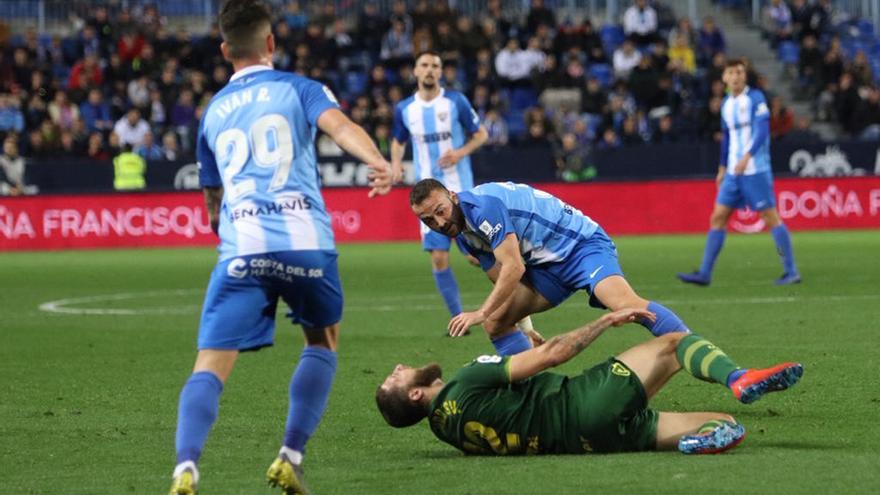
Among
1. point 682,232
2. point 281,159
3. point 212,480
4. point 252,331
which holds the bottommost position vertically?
point 682,232

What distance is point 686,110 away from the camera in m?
30.5

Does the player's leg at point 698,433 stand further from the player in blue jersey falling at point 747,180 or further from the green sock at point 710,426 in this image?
the player in blue jersey falling at point 747,180

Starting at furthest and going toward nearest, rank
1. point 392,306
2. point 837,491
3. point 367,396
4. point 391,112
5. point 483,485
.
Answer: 1. point 391,112
2. point 392,306
3. point 367,396
4. point 483,485
5. point 837,491

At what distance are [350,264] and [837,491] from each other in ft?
52.1

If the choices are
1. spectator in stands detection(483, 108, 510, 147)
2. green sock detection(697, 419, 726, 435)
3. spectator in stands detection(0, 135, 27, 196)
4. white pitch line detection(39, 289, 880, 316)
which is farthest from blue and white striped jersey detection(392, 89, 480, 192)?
spectator in stands detection(0, 135, 27, 196)

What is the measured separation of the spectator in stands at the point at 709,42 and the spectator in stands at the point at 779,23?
1.98 metres

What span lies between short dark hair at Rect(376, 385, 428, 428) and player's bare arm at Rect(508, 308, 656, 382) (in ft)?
1.74

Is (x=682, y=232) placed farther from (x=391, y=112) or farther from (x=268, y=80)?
(x=268, y=80)

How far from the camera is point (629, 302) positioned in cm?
837

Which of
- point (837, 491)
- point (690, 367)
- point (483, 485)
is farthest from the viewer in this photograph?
point (690, 367)

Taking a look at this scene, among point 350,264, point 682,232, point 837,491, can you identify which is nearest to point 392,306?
point 350,264

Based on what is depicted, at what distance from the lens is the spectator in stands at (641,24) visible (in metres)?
33.0

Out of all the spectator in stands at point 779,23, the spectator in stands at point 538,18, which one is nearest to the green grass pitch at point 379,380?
the spectator in stands at point 538,18

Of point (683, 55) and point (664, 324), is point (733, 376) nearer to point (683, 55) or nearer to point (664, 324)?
point (664, 324)
